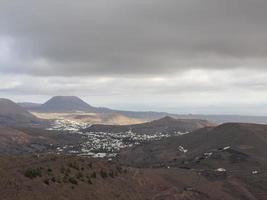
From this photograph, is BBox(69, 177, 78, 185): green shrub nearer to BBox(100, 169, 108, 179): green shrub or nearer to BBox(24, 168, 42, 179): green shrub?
BBox(24, 168, 42, 179): green shrub

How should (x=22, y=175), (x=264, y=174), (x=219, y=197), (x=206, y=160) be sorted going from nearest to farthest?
1. (x=22, y=175)
2. (x=219, y=197)
3. (x=264, y=174)
4. (x=206, y=160)

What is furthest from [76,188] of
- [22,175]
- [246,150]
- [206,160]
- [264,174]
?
[246,150]

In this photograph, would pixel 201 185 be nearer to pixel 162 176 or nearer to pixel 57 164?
pixel 162 176

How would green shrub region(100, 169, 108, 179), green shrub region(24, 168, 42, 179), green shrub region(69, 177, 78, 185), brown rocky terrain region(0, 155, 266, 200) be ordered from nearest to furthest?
brown rocky terrain region(0, 155, 266, 200) < green shrub region(24, 168, 42, 179) < green shrub region(69, 177, 78, 185) < green shrub region(100, 169, 108, 179)

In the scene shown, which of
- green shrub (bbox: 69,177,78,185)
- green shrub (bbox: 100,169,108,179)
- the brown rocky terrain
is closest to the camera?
the brown rocky terrain

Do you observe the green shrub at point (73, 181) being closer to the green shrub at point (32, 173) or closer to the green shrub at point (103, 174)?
the green shrub at point (32, 173)

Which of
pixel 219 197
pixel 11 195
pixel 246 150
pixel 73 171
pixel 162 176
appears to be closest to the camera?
pixel 11 195

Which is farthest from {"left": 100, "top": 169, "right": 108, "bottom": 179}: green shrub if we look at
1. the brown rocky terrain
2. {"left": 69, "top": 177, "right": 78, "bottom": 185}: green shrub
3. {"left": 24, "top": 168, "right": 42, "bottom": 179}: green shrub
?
{"left": 24, "top": 168, "right": 42, "bottom": 179}: green shrub

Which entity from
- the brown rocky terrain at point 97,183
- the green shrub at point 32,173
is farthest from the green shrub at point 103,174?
the green shrub at point 32,173

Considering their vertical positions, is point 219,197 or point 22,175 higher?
point 22,175

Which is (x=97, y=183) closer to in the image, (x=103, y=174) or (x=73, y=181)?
(x=103, y=174)

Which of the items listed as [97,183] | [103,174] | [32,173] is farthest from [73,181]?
[103,174]
